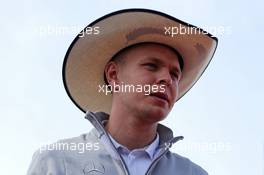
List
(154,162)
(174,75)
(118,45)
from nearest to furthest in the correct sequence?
(154,162), (174,75), (118,45)

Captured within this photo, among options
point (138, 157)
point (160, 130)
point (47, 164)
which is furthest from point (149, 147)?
point (47, 164)

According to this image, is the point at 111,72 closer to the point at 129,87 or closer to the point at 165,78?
the point at 129,87

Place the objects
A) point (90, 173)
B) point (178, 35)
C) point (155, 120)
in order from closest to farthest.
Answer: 1. point (90, 173)
2. point (155, 120)
3. point (178, 35)

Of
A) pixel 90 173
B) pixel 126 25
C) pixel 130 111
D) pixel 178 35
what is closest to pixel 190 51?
pixel 178 35

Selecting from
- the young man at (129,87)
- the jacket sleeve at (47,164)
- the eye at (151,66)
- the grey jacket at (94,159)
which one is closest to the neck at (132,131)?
the young man at (129,87)

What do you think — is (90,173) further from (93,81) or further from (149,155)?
(93,81)

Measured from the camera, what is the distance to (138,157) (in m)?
3.73

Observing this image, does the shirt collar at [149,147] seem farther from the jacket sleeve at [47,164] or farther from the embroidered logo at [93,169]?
the jacket sleeve at [47,164]

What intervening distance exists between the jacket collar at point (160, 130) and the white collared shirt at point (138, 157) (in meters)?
0.10

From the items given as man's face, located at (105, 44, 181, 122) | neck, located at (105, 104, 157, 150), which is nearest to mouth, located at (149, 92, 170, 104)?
man's face, located at (105, 44, 181, 122)

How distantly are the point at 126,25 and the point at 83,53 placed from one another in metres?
0.43

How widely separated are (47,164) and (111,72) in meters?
1.04

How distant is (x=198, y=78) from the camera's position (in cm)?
461

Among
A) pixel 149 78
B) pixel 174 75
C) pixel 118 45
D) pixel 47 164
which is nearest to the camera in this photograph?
pixel 47 164
